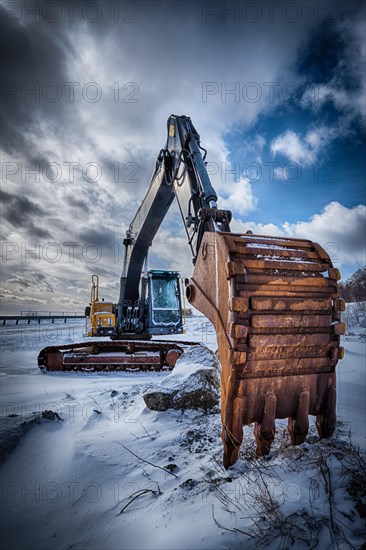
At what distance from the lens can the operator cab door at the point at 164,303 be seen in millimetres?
8133

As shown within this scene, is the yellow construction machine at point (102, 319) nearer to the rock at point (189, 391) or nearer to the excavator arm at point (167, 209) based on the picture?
the excavator arm at point (167, 209)

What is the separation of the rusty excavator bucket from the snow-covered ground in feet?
0.77

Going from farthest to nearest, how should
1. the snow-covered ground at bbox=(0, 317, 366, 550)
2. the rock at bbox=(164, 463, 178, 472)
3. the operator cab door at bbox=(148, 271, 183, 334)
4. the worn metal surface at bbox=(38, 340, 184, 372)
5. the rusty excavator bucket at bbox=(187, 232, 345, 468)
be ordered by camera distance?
1. the operator cab door at bbox=(148, 271, 183, 334)
2. the worn metal surface at bbox=(38, 340, 184, 372)
3. the rock at bbox=(164, 463, 178, 472)
4. the rusty excavator bucket at bbox=(187, 232, 345, 468)
5. the snow-covered ground at bbox=(0, 317, 366, 550)

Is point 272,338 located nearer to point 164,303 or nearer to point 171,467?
point 171,467

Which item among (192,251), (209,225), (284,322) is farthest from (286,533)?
(192,251)

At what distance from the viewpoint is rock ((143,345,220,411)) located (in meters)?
3.38

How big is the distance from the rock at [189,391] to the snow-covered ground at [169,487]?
0.12 meters

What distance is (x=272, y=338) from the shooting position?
1.76 m

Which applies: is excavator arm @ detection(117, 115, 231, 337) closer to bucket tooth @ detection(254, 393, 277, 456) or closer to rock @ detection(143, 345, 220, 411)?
rock @ detection(143, 345, 220, 411)

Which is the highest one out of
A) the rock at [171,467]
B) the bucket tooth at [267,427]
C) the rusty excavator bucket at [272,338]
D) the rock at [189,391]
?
the rusty excavator bucket at [272,338]

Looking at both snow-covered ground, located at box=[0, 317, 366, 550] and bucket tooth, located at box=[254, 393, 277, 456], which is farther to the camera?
bucket tooth, located at box=[254, 393, 277, 456]

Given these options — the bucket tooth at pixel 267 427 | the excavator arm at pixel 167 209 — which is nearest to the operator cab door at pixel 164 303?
the excavator arm at pixel 167 209

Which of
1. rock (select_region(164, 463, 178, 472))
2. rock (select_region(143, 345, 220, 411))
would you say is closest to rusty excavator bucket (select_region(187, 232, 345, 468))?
rock (select_region(164, 463, 178, 472))

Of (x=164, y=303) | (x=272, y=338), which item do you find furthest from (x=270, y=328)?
(x=164, y=303)
